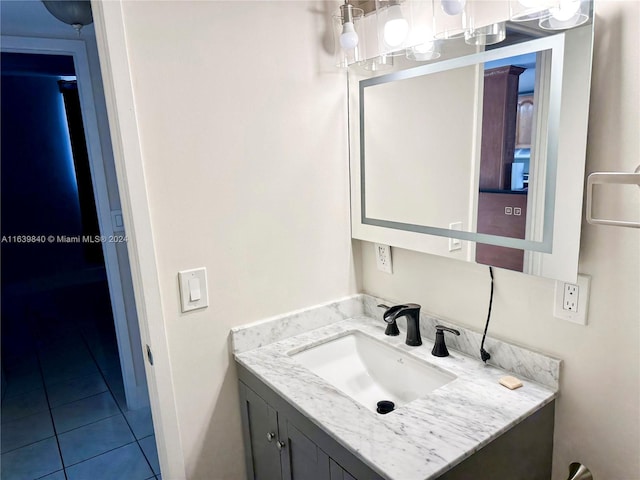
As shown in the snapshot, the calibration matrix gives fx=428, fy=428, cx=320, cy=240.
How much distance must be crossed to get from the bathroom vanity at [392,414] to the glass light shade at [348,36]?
0.94 m

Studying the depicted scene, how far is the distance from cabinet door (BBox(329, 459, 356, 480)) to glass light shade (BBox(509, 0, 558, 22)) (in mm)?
1172

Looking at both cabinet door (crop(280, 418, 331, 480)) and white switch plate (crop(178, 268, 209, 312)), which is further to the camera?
white switch plate (crop(178, 268, 209, 312))

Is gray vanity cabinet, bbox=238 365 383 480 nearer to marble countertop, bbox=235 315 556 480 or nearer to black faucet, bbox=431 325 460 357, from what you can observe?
marble countertop, bbox=235 315 556 480

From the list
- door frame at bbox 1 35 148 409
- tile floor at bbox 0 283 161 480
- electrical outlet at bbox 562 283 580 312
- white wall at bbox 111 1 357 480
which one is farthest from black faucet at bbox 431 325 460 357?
door frame at bbox 1 35 148 409

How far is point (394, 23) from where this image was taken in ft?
4.31

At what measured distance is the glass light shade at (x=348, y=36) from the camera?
1.42m

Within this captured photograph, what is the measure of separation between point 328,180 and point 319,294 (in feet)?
1.43

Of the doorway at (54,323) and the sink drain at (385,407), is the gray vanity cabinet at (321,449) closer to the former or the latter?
the sink drain at (385,407)

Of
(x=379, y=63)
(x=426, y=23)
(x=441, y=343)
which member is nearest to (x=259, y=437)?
(x=441, y=343)

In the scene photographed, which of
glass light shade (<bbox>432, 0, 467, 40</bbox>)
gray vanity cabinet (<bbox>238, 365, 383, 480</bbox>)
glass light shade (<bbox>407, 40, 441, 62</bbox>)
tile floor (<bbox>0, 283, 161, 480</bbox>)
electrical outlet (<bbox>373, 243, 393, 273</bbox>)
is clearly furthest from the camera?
tile floor (<bbox>0, 283, 161, 480</bbox>)

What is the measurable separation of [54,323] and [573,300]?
14.2 feet

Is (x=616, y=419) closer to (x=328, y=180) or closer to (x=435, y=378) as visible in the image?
(x=435, y=378)

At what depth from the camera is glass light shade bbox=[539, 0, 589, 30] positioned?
0.93 metres

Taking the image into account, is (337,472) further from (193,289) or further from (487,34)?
(487,34)
